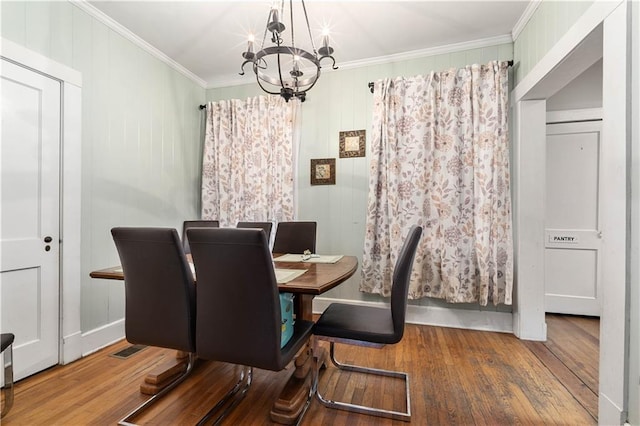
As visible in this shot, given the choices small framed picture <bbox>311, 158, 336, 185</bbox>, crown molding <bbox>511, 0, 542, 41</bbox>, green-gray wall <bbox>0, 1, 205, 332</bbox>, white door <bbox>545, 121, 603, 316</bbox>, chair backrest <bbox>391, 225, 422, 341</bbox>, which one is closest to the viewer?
chair backrest <bbox>391, 225, 422, 341</bbox>

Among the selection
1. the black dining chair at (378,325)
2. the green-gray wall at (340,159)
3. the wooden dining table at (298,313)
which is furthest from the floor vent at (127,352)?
the green-gray wall at (340,159)

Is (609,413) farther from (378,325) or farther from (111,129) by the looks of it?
(111,129)

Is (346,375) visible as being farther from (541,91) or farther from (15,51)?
(15,51)

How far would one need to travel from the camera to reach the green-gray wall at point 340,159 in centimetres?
319

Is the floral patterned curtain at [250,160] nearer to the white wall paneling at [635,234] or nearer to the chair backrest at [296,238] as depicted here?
the chair backrest at [296,238]

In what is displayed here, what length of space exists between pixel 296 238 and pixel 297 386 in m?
1.31

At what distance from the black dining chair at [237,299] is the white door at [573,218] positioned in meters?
3.32

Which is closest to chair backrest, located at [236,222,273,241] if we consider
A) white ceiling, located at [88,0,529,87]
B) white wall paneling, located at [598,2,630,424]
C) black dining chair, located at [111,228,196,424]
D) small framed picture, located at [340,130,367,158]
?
small framed picture, located at [340,130,367,158]

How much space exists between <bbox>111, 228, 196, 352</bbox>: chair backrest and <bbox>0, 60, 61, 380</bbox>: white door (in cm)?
106

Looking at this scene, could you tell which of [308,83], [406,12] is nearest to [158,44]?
[308,83]

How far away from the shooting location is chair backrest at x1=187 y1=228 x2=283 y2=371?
124 cm

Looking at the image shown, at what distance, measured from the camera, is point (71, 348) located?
222 centimetres

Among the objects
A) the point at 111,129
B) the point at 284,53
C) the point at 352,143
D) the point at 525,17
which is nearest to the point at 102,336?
the point at 111,129

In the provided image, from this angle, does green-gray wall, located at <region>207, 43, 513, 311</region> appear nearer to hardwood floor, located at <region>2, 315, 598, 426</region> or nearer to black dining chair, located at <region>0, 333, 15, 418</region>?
hardwood floor, located at <region>2, 315, 598, 426</region>
